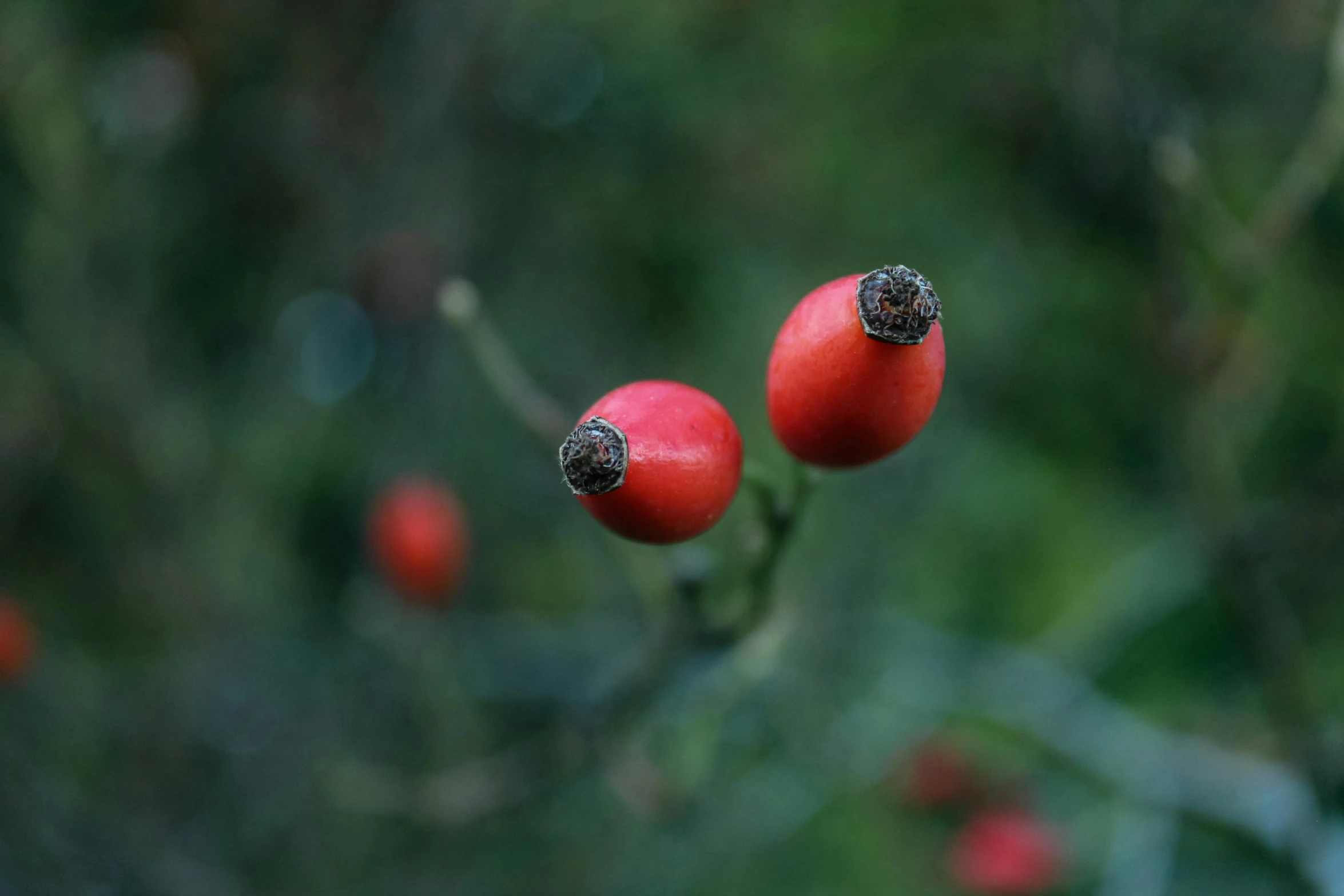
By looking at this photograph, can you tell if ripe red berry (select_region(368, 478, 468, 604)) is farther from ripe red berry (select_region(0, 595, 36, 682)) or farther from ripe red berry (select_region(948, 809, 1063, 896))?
ripe red berry (select_region(948, 809, 1063, 896))

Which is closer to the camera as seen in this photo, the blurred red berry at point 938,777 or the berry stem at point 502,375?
the berry stem at point 502,375

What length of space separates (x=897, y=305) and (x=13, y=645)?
182 centimetres

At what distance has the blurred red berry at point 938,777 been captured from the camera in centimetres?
246

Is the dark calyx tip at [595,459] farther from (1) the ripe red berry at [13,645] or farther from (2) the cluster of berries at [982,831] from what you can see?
(2) the cluster of berries at [982,831]

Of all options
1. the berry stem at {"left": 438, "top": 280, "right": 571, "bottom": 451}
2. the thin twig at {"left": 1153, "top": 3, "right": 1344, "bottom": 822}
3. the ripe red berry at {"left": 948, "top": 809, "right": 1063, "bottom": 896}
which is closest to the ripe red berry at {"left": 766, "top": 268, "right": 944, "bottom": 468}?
the berry stem at {"left": 438, "top": 280, "right": 571, "bottom": 451}

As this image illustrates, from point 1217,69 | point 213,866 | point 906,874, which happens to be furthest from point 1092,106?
point 213,866

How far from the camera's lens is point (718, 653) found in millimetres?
992

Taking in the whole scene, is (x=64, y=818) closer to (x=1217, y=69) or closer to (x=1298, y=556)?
(x=1298, y=556)

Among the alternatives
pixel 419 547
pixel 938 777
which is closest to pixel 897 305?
pixel 419 547

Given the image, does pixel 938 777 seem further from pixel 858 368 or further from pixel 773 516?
pixel 858 368

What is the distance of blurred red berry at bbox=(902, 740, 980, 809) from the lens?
8.07ft

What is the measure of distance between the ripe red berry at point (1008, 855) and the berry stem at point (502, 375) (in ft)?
5.98

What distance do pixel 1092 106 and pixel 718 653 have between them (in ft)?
4.98

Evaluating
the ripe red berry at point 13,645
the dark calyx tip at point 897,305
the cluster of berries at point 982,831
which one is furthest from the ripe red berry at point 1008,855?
the ripe red berry at point 13,645
